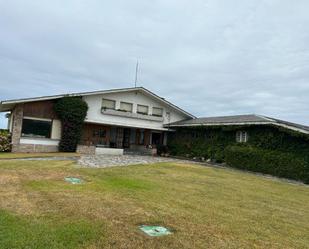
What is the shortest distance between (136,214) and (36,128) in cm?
1895

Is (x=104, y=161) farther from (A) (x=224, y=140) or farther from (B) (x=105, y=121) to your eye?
(A) (x=224, y=140)

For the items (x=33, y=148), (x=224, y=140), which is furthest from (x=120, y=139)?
(x=224, y=140)

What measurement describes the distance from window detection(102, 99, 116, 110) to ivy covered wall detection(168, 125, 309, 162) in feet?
22.3

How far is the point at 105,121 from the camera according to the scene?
27047mm

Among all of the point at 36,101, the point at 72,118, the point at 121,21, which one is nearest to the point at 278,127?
the point at 121,21

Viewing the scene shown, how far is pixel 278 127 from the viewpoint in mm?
19938

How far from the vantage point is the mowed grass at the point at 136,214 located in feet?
17.8

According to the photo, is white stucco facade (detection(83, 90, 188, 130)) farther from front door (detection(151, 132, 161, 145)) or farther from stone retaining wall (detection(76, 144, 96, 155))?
stone retaining wall (detection(76, 144, 96, 155))

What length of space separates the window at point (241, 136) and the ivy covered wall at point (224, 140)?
0.26 m

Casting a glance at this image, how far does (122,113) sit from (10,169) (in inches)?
618

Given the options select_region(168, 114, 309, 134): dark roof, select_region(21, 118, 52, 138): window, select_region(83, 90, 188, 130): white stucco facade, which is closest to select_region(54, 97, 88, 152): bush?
select_region(21, 118, 52, 138): window

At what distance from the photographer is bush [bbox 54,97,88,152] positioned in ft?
79.5

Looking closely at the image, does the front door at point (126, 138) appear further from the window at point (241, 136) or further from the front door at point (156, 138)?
the window at point (241, 136)

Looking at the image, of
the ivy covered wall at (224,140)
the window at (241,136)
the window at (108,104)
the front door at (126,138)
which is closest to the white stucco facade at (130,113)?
the window at (108,104)
